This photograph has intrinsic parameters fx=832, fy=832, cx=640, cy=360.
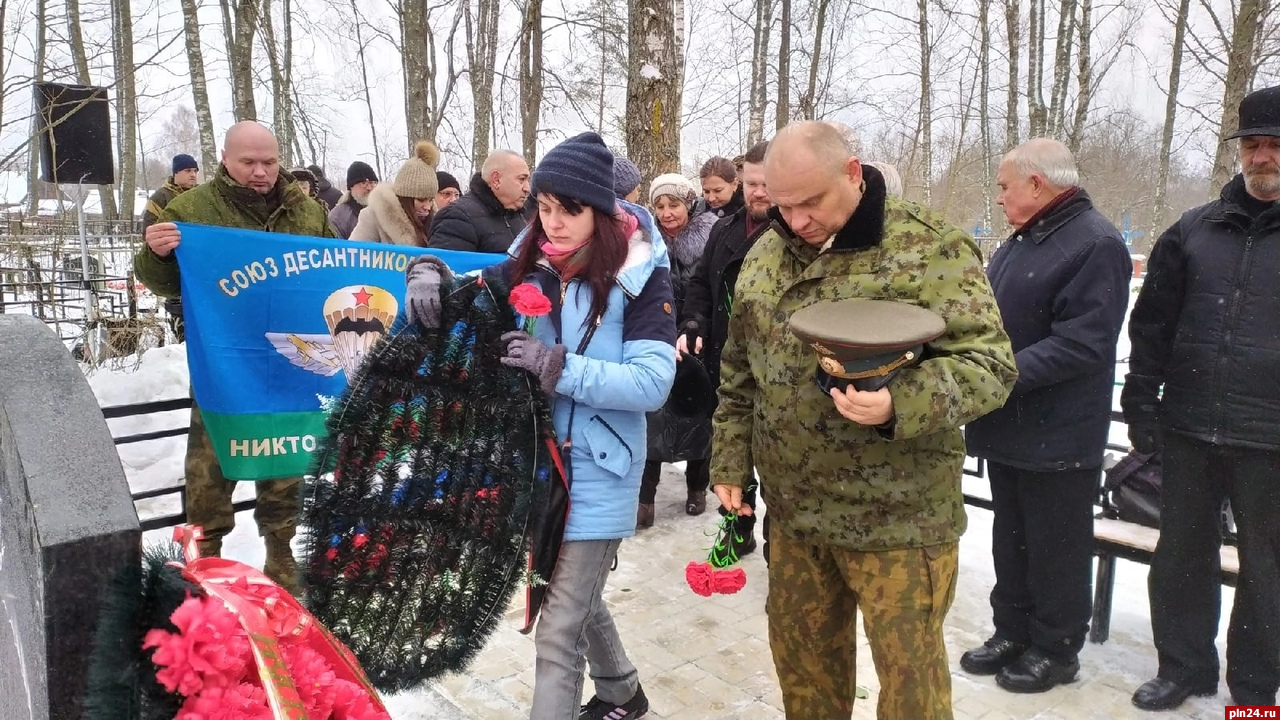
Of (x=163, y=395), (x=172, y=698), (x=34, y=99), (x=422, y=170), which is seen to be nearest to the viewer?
(x=172, y=698)

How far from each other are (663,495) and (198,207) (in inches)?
140

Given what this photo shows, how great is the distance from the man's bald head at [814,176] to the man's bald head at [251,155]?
2.74 meters

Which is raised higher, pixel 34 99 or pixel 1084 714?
pixel 34 99

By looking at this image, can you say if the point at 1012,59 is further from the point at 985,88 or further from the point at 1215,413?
the point at 1215,413

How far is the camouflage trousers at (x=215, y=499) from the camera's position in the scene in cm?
408

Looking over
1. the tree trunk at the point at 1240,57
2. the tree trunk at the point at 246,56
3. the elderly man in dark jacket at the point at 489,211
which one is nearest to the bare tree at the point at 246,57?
the tree trunk at the point at 246,56

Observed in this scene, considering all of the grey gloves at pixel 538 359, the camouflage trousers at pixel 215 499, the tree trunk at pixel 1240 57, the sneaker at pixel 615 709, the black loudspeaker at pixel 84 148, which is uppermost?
the tree trunk at pixel 1240 57

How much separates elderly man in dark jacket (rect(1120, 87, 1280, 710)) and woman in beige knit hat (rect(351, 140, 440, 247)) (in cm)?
438

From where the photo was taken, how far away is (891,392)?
2047 mm

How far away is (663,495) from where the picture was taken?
6.11 m

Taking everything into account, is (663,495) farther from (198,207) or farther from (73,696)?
(73,696)

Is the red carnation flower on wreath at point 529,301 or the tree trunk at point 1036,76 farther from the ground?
the tree trunk at point 1036,76

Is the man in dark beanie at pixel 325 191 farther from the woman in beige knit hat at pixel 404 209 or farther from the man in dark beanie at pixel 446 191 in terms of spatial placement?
the woman in beige knit hat at pixel 404 209

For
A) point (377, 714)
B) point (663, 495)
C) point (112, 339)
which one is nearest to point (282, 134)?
point (112, 339)
